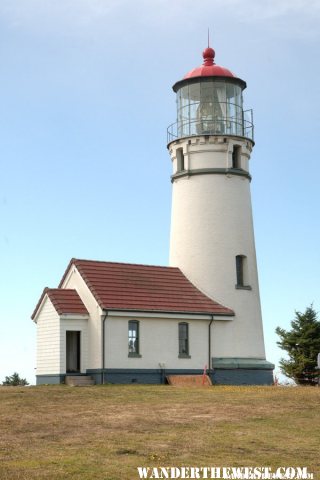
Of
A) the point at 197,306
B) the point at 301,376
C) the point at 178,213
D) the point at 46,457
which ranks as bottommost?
the point at 46,457

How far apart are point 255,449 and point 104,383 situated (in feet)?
58.8

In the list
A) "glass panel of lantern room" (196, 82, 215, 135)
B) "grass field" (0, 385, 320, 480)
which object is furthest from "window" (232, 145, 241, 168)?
"grass field" (0, 385, 320, 480)

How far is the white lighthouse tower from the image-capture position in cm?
3797

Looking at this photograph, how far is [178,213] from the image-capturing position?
39594mm

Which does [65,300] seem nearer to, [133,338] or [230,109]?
[133,338]

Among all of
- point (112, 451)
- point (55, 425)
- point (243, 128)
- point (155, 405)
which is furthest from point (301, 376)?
point (112, 451)

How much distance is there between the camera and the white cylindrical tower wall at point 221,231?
38.3m

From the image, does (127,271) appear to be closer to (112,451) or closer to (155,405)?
(155,405)

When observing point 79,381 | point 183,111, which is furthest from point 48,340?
point 183,111

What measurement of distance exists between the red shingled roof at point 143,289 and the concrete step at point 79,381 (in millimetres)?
3110

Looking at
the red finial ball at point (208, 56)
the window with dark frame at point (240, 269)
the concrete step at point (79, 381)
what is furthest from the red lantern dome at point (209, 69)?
the concrete step at point (79, 381)

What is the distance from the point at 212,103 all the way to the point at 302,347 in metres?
12.6

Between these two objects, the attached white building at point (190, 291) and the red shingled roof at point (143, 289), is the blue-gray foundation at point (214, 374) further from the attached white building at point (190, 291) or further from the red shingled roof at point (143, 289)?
the red shingled roof at point (143, 289)

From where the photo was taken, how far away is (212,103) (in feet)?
130
